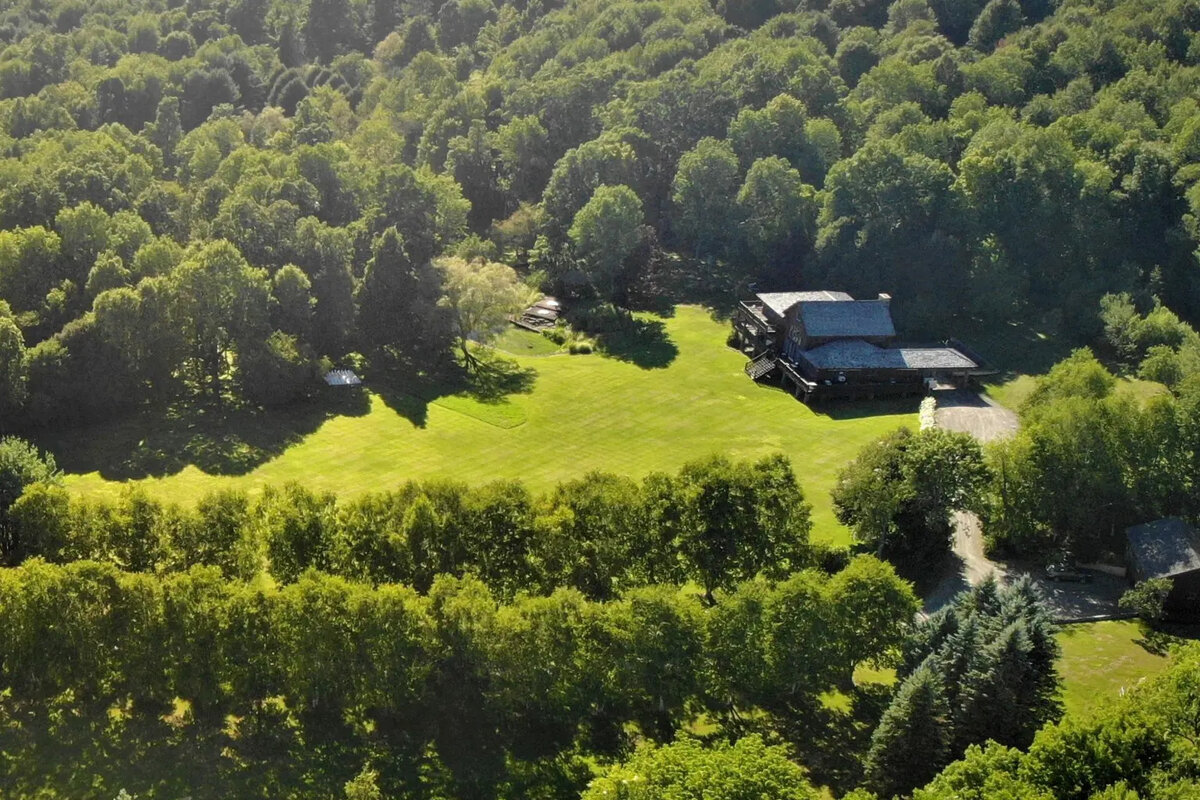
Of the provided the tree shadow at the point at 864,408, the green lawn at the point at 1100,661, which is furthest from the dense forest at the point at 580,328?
the tree shadow at the point at 864,408

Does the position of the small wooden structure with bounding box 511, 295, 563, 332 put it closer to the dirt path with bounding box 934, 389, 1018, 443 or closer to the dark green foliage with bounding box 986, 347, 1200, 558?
the dirt path with bounding box 934, 389, 1018, 443

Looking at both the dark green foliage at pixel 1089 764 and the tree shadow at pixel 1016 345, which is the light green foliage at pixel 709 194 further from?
the dark green foliage at pixel 1089 764

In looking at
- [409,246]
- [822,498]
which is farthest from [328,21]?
[822,498]

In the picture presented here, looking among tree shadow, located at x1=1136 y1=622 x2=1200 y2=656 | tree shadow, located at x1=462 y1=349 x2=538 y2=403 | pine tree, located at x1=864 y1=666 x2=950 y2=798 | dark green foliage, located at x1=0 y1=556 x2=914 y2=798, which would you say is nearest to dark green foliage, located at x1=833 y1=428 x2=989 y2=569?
tree shadow, located at x1=1136 y1=622 x2=1200 y2=656

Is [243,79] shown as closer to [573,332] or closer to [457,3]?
[457,3]

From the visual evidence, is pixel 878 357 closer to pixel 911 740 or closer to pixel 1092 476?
pixel 1092 476

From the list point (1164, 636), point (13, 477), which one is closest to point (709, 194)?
point (1164, 636)

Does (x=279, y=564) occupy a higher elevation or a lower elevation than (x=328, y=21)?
lower

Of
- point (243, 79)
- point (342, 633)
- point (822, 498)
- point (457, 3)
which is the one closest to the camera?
point (342, 633)
